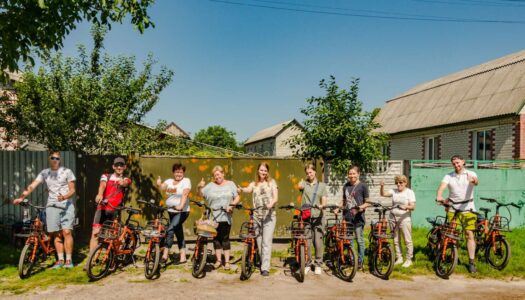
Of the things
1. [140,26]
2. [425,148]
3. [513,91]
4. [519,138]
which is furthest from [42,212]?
[425,148]

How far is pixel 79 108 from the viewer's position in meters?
11.6

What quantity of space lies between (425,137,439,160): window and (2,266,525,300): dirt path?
15.6m

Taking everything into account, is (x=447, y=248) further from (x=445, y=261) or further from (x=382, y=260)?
(x=382, y=260)

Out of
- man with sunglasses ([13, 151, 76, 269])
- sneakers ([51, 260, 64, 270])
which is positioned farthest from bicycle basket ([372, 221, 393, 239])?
sneakers ([51, 260, 64, 270])

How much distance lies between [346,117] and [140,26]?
5659 mm

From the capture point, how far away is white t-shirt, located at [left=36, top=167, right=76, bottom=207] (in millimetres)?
7070

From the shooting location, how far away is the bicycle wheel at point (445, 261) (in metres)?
6.98

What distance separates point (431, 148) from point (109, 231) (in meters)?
19.4

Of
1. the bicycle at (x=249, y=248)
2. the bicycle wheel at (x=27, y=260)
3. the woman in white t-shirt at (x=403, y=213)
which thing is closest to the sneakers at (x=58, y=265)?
the bicycle wheel at (x=27, y=260)

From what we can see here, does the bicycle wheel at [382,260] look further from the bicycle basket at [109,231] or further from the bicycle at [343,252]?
the bicycle basket at [109,231]

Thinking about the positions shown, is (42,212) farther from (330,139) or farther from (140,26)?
(330,139)

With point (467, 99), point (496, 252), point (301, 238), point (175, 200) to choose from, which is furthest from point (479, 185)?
point (467, 99)

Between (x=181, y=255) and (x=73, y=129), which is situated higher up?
(x=73, y=129)

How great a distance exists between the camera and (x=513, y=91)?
17.2 meters
